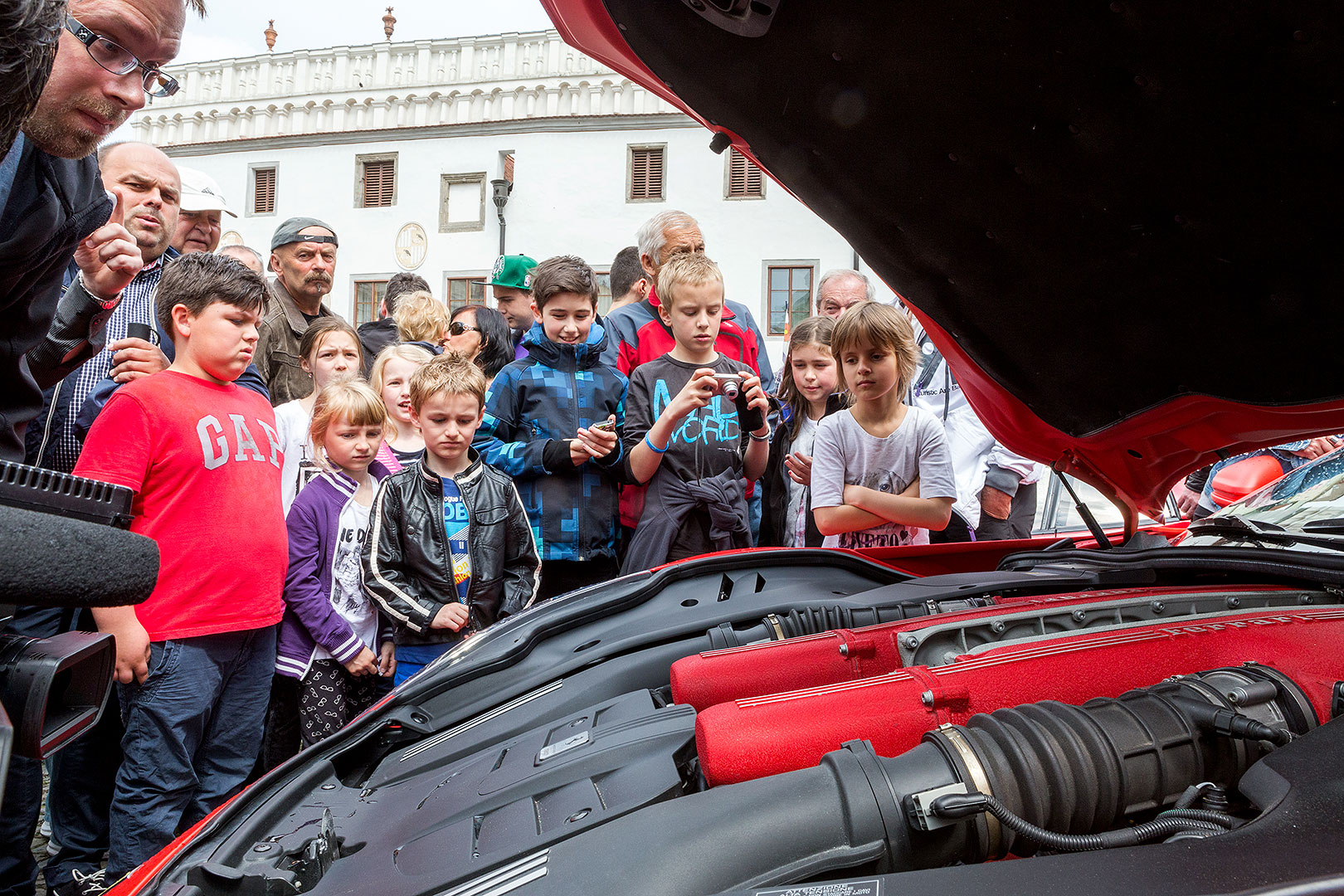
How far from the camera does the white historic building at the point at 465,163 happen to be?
784 inches

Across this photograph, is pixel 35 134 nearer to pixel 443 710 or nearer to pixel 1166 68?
pixel 443 710

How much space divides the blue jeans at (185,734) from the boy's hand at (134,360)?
3.17ft

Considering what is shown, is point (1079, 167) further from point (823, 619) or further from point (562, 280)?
point (562, 280)

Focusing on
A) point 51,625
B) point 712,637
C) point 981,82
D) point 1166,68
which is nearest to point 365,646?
point 51,625

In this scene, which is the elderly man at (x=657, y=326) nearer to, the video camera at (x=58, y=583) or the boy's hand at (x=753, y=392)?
the boy's hand at (x=753, y=392)

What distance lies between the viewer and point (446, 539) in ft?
10.8

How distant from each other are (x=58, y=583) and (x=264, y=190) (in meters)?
25.5

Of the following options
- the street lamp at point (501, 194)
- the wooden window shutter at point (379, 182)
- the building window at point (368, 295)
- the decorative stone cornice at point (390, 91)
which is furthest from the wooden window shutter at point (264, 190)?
the street lamp at point (501, 194)

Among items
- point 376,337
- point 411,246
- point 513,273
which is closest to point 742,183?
point 411,246

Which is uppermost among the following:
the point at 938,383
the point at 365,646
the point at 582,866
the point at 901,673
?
the point at 938,383

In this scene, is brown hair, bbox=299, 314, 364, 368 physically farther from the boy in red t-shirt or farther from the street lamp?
the street lamp

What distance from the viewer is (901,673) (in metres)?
1.41

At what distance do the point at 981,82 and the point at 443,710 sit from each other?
5.55ft

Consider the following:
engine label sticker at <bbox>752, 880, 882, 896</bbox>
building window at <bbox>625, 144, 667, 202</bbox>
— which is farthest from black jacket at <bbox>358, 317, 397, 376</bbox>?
building window at <bbox>625, 144, 667, 202</bbox>
